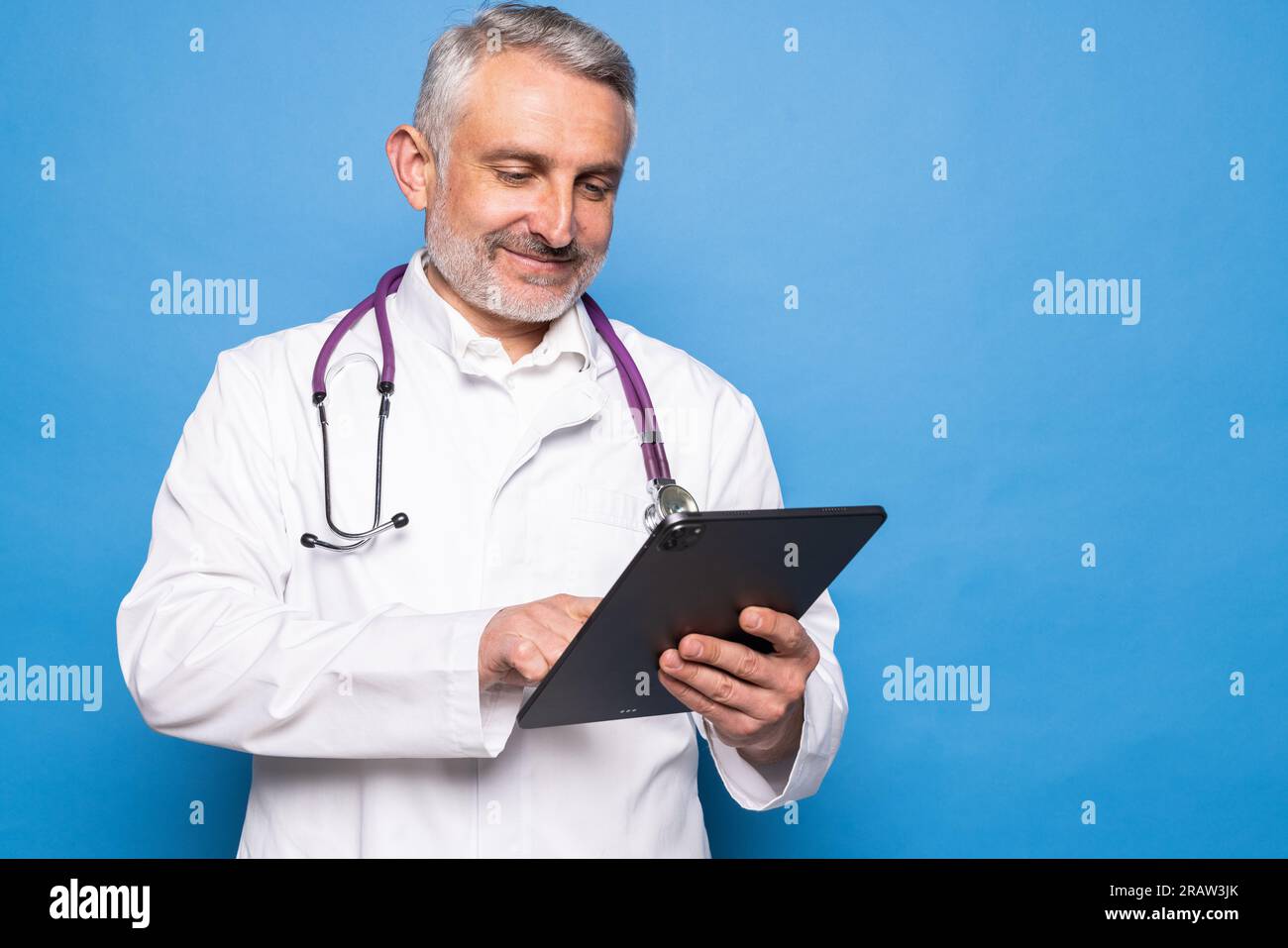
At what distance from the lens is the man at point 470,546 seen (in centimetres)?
142

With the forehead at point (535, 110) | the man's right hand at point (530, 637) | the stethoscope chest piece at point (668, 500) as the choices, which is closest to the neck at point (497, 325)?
the forehead at point (535, 110)

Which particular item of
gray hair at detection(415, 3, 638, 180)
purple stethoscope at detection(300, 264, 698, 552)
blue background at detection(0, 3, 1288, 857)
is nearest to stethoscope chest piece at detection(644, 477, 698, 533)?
purple stethoscope at detection(300, 264, 698, 552)

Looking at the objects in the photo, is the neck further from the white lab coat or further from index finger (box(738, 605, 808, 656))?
index finger (box(738, 605, 808, 656))

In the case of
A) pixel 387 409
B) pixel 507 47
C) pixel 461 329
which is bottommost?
pixel 387 409

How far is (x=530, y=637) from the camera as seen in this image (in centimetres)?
133

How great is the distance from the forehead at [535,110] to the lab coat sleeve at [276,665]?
0.62 m

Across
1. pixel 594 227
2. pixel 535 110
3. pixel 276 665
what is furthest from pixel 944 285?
pixel 276 665

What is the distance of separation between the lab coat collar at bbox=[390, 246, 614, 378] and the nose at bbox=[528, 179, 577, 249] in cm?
13

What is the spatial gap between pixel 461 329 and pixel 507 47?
403mm

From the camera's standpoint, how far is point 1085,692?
243 cm

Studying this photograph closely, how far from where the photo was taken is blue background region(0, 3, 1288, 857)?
2.36 m

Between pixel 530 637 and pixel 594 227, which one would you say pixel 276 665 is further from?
pixel 594 227
